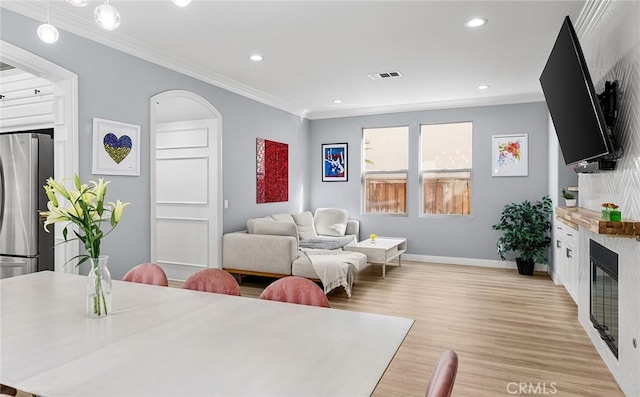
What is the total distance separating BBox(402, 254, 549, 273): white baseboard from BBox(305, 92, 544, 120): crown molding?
2500 millimetres

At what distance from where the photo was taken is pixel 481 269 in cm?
618

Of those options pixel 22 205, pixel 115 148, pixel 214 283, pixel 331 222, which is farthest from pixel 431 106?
pixel 22 205

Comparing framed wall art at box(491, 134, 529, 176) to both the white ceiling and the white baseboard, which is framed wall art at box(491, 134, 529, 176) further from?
the white baseboard

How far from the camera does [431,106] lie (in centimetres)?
667

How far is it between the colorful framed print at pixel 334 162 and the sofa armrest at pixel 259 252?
270 centimetres

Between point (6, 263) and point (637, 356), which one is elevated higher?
point (6, 263)

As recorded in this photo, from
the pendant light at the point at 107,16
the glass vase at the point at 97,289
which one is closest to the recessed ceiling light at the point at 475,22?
the pendant light at the point at 107,16

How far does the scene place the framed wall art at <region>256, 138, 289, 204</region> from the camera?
6.04m

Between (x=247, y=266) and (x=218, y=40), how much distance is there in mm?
2675

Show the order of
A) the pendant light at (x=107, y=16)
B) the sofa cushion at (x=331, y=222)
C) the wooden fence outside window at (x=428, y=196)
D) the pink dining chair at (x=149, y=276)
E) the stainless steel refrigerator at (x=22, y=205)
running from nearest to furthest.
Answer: the pendant light at (x=107, y=16), the pink dining chair at (x=149, y=276), the stainless steel refrigerator at (x=22, y=205), the wooden fence outside window at (x=428, y=196), the sofa cushion at (x=331, y=222)

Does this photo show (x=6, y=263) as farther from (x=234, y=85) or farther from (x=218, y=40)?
(x=234, y=85)

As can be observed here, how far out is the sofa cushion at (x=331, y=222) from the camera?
6.88 meters

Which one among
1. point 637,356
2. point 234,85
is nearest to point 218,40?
point 234,85

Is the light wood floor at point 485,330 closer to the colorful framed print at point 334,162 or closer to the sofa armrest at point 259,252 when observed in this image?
the sofa armrest at point 259,252
